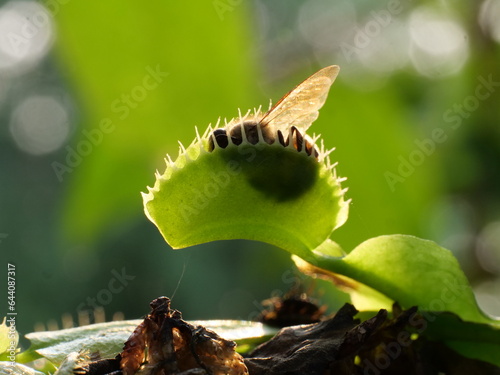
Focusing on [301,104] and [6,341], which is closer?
[6,341]

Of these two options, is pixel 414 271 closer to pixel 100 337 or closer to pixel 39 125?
pixel 100 337

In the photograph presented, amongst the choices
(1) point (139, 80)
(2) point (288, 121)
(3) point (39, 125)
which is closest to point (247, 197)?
(2) point (288, 121)

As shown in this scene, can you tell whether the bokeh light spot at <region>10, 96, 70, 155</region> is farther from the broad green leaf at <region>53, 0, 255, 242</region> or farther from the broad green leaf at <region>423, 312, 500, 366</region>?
the broad green leaf at <region>423, 312, 500, 366</region>

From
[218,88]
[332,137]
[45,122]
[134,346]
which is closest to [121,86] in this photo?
[218,88]

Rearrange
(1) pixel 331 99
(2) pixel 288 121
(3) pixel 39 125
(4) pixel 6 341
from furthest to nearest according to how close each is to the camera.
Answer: (3) pixel 39 125, (1) pixel 331 99, (2) pixel 288 121, (4) pixel 6 341

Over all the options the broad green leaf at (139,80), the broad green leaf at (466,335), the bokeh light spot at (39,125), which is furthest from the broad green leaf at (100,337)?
the bokeh light spot at (39,125)

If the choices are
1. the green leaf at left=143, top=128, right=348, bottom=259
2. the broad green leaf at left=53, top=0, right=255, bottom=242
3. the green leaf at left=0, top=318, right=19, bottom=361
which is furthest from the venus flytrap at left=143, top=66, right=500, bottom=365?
the broad green leaf at left=53, top=0, right=255, bottom=242

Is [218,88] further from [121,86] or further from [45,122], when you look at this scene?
[45,122]
